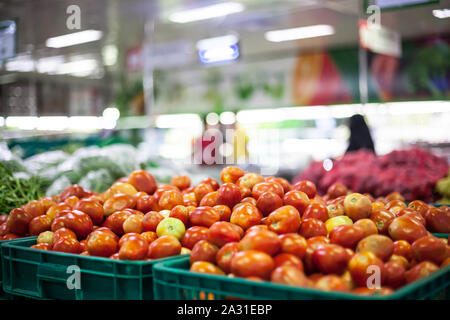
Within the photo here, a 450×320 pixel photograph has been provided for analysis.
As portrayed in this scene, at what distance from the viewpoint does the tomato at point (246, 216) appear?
215cm

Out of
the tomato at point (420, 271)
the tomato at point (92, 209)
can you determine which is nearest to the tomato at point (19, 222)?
the tomato at point (92, 209)

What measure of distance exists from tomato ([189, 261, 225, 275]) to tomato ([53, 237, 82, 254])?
722mm

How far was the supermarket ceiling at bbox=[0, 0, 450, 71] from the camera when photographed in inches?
289

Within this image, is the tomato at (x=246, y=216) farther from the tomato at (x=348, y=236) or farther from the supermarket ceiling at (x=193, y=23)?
the supermarket ceiling at (x=193, y=23)

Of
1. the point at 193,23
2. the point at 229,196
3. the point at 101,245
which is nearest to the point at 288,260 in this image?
the point at 229,196

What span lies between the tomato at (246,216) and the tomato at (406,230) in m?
0.60

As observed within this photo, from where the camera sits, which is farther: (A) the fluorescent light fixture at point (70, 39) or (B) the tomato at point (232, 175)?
(A) the fluorescent light fixture at point (70, 39)

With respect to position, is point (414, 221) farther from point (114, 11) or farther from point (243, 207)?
point (114, 11)

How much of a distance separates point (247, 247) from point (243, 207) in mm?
439

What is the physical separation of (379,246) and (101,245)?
1.19m

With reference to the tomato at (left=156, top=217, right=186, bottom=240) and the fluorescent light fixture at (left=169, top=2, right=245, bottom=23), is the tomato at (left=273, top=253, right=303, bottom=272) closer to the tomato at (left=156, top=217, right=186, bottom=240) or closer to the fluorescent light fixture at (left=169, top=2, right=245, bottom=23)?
the tomato at (left=156, top=217, right=186, bottom=240)

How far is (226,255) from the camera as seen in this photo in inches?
72.2

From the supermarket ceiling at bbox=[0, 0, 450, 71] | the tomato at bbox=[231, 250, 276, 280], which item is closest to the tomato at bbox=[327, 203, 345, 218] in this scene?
the tomato at bbox=[231, 250, 276, 280]

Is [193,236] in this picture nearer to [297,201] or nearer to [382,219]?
[297,201]
